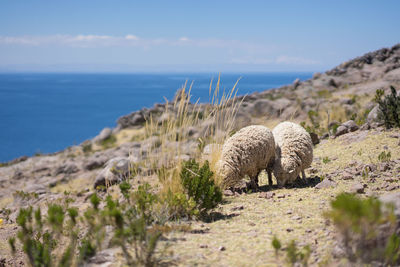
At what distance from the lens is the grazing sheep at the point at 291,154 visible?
23.0ft

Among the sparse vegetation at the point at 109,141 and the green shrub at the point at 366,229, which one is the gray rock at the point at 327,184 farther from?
the sparse vegetation at the point at 109,141

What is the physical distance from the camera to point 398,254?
332 centimetres

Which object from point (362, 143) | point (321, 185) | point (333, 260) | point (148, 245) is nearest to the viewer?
point (333, 260)

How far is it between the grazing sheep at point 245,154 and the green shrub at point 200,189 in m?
1.15

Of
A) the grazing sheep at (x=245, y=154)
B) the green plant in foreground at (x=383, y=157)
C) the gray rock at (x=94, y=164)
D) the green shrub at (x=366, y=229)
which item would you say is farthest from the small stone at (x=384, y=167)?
the gray rock at (x=94, y=164)

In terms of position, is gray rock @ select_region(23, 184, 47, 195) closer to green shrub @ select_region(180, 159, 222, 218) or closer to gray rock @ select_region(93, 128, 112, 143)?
green shrub @ select_region(180, 159, 222, 218)

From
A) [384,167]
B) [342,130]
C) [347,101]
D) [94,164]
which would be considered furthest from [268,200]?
[347,101]

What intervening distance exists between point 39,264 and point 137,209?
4.44 ft

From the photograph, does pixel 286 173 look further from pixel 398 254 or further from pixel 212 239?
pixel 398 254

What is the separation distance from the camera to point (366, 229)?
3080 millimetres

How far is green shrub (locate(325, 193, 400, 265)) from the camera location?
2.81 m

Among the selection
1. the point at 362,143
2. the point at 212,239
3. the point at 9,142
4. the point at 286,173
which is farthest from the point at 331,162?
the point at 9,142

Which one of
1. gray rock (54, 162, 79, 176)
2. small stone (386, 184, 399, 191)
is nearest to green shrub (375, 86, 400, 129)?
small stone (386, 184, 399, 191)

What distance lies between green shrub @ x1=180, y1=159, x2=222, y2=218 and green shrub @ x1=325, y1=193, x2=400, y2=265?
2.34 metres
